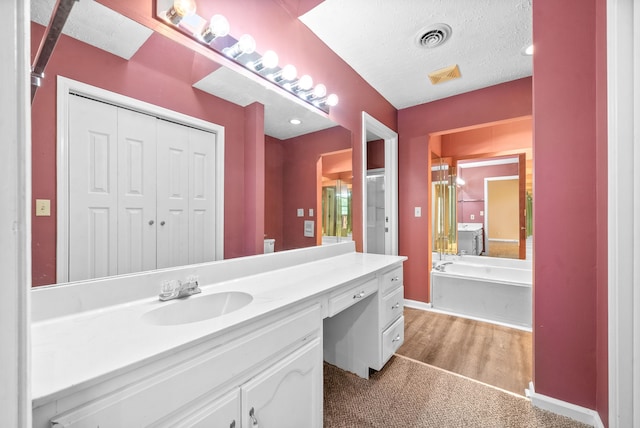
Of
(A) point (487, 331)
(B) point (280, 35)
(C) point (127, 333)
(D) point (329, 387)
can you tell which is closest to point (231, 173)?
(C) point (127, 333)

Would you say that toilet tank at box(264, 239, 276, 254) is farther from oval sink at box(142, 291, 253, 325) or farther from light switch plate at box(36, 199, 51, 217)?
light switch plate at box(36, 199, 51, 217)

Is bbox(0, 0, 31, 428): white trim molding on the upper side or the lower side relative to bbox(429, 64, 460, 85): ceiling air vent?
lower

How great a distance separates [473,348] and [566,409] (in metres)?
0.73

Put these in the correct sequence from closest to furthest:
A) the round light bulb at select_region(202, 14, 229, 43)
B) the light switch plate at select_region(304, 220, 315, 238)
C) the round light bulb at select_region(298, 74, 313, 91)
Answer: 1. the round light bulb at select_region(202, 14, 229, 43)
2. the round light bulb at select_region(298, 74, 313, 91)
3. the light switch plate at select_region(304, 220, 315, 238)

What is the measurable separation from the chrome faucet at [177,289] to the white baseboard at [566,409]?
191 cm

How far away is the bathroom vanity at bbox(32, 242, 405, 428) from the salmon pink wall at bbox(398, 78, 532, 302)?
70.0 inches

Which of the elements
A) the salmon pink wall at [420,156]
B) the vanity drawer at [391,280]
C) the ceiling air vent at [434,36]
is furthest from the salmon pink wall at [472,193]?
the vanity drawer at [391,280]

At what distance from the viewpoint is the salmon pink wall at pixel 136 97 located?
2.65 ft

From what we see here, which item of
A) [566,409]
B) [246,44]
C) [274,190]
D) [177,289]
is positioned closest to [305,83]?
[246,44]

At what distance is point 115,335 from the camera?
719 mm

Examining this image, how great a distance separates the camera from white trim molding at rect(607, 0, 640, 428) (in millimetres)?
895

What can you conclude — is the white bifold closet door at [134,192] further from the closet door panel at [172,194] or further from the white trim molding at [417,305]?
the white trim molding at [417,305]

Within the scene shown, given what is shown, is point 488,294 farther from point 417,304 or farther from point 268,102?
point 268,102

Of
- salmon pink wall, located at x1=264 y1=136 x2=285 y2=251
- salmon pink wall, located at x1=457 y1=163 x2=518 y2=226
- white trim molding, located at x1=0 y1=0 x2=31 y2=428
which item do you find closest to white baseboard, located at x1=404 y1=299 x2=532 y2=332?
salmon pink wall, located at x1=457 y1=163 x2=518 y2=226
